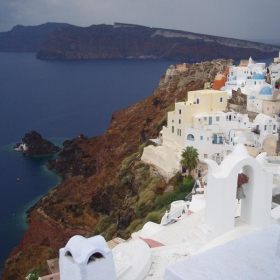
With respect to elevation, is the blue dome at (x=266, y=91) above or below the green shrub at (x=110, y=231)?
above

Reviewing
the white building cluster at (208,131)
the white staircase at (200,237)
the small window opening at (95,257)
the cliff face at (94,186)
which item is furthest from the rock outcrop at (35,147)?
the small window opening at (95,257)

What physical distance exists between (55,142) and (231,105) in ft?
147

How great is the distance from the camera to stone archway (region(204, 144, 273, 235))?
11344 millimetres

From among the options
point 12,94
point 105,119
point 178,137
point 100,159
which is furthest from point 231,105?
point 12,94

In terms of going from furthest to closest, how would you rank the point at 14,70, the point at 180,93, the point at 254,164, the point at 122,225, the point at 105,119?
the point at 14,70
the point at 105,119
the point at 180,93
the point at 122,225
the point at 254,164

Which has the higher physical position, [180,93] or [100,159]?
[180,93]

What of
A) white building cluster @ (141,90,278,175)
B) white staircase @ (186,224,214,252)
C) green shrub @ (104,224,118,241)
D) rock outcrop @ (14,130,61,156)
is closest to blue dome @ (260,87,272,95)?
white building cluster @ (141,90,278,175)

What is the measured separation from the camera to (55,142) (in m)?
74.7

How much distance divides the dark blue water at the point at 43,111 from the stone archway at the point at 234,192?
97.5 feet

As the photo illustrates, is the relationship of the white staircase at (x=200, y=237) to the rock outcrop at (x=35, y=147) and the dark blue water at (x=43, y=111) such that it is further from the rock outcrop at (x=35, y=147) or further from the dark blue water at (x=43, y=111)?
the rock outcrop at (x=35, y=147)

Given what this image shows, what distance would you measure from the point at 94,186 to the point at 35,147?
1051 inches

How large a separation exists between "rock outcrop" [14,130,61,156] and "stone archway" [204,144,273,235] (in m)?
60.0

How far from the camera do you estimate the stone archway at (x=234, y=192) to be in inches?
447

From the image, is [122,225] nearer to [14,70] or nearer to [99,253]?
[99,253]
